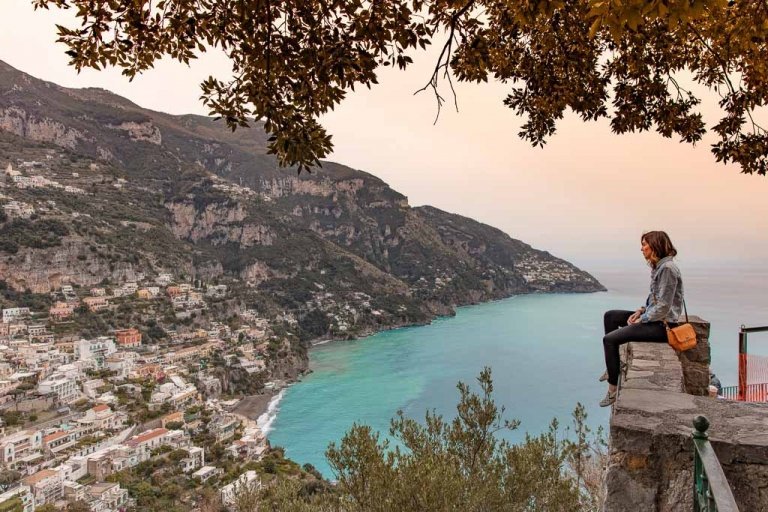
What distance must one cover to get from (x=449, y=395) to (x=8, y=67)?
106826mm

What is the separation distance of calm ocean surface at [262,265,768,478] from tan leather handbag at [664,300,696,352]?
19.2m

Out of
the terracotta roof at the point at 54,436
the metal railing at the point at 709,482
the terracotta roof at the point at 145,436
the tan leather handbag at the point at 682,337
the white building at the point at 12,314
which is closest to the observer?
the metal railing at the point at 709,482

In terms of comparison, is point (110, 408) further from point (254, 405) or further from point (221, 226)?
point (221, 226)

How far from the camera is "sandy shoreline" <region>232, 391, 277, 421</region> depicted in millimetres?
41150

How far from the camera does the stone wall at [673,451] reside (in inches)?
65.5

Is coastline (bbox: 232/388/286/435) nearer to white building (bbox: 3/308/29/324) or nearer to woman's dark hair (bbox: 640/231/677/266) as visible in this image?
white building (bbox: 3/308/29/324)

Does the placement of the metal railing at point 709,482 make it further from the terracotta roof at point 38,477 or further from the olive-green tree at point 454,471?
the terracotta roof at point 38,477

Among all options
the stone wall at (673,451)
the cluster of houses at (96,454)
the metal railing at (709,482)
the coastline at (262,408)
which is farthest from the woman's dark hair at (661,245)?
the coastline at (262,408)

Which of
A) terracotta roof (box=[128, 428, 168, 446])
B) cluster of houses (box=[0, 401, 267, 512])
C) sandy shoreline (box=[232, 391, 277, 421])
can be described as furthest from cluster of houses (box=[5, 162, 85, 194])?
terracotta roof (box=[128, 428, 168, 446])

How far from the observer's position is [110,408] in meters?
32.6

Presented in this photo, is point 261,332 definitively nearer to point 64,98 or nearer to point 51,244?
point 51,244

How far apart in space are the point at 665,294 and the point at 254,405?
4521cm

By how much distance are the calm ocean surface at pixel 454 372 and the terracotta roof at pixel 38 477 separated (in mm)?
14114

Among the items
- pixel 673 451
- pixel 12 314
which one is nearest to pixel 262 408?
pixel 12 314
